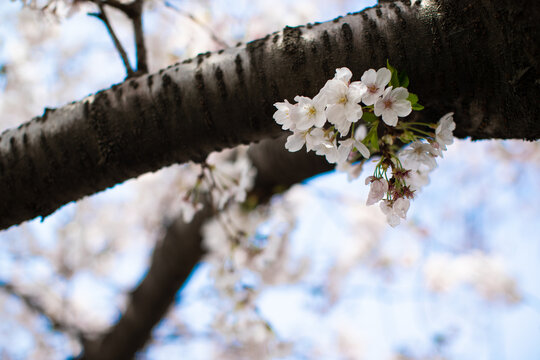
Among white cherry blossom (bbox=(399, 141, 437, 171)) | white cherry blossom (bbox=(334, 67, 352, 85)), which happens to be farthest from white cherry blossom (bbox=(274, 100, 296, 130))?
white cherry blossom (bbox=(399, 141, 437, 171))

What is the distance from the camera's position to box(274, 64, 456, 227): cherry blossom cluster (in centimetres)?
59

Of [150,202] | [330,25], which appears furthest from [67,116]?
[150,202]

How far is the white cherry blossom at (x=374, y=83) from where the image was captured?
59cm

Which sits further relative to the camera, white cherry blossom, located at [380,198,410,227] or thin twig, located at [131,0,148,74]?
thin twig, located at [131,0,148,74]

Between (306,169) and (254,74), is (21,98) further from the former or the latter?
(254,74)

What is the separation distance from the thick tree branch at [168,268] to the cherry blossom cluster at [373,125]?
1.02 m

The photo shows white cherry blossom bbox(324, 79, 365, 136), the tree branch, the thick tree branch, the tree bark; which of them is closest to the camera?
white cherry blossom bbox(324, 79, 365, 136)

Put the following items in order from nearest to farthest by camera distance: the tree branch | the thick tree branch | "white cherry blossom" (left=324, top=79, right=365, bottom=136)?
"white cherry blossom" (left=324, top=79, right=365, bottom=136), the tree branch, the thick tree branch

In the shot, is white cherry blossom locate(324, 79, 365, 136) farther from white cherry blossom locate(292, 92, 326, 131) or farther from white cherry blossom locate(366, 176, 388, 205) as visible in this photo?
white cherry blossom locate(366, 176, 388, 205)

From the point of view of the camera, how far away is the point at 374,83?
23.5 inches

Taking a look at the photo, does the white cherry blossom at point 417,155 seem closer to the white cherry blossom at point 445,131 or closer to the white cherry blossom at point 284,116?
the white cherry blossom at point 445,131

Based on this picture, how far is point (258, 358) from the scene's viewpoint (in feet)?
12.2

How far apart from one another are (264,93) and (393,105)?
299mm

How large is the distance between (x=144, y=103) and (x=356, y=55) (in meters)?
0.50
